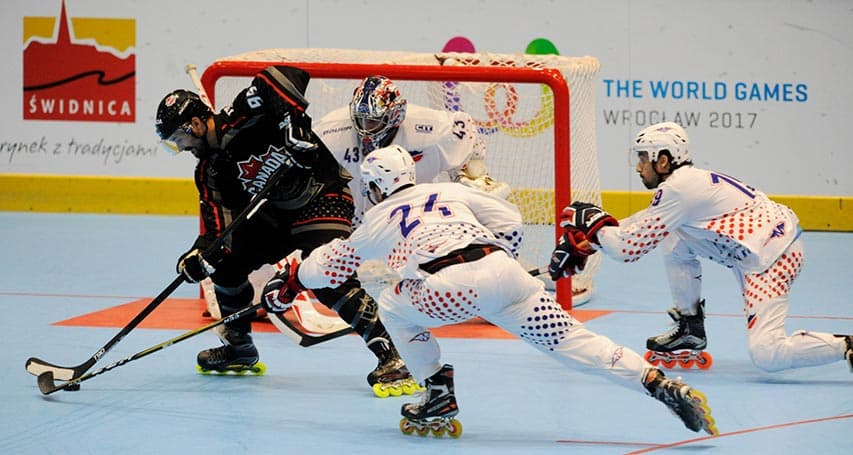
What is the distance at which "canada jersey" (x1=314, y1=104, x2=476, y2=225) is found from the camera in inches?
214

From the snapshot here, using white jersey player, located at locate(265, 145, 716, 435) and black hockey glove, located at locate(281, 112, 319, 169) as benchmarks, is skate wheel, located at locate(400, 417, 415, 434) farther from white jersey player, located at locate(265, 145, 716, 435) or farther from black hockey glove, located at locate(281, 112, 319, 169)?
black hockey glove, located at locate(281, 112, 319, 169)

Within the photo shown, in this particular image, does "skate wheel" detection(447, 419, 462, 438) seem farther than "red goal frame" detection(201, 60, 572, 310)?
No

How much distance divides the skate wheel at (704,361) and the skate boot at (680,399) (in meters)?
1.37

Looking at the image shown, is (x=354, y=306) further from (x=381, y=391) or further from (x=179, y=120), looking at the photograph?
(x=179, y=120)

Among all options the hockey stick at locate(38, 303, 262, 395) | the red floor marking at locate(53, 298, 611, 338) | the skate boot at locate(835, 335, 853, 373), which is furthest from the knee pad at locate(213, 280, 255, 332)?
the skate boot at locate(835, 335, 853, 373)

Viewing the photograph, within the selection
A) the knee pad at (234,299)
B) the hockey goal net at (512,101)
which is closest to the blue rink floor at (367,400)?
the knee pad at (234,299)

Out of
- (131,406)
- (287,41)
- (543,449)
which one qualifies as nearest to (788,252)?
(543,449)

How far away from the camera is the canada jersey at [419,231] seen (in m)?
3.76

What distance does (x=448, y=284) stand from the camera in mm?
3666

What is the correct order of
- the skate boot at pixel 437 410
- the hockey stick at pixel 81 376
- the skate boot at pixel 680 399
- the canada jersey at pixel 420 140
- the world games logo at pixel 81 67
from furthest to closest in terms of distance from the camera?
the world games logo at pixel 81 67
the canada jersey at pixel 420 140
the hockey stick at pixel 81 376
the skate boot at pixel 437 410
the skate boot at pixel 680 399

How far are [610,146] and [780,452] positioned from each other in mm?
6594

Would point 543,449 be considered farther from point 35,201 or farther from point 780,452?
point 35,201

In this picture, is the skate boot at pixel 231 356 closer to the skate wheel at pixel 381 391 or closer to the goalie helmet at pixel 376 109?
the skate wheel at pixel 381 391

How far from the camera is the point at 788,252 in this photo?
4.70 metres
